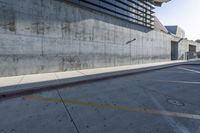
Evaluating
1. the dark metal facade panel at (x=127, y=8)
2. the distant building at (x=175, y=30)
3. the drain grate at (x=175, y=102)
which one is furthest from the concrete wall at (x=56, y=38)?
the distant building at (x=175, y=30)

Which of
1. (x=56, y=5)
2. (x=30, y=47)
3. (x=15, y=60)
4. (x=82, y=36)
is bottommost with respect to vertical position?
(x=15, y=60)

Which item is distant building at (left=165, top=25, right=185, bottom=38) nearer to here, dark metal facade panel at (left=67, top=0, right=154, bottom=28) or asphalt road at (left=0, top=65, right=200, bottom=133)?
dark metal facade panel at (left=67, top=0, right=154, bottom=28)

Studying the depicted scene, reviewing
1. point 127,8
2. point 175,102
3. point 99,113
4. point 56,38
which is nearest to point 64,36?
point 56,38

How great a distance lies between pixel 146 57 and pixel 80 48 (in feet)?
43.3

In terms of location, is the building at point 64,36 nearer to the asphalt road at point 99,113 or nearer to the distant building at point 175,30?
the asphalt road at point 99,113

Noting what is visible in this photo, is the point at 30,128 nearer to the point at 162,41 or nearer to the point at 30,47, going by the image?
the point at 30,47

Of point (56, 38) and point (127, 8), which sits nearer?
point (56, 38)

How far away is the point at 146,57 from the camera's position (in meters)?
22.6

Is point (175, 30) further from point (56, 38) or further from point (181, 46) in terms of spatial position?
point (56, 38)

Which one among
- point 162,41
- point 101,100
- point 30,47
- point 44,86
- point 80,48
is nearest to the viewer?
point 101,100

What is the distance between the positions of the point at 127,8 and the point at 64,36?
A: 12.8 metres

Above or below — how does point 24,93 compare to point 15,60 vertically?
below

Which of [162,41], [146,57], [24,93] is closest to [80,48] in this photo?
[24,93]

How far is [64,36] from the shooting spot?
11891 mm
